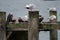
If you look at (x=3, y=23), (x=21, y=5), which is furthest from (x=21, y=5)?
(x=3, y=23)

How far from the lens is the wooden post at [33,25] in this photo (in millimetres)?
2127

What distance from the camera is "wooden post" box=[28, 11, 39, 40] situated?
2127 mm

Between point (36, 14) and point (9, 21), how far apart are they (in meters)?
0.38

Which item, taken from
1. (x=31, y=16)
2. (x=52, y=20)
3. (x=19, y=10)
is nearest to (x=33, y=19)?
(x=31, y=16)

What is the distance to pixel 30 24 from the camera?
7.06 ft

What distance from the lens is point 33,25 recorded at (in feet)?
7.04

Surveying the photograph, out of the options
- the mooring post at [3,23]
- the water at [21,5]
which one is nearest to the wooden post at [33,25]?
the mooring post at [3,23]

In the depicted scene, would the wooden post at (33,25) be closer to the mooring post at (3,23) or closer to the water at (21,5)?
the mooring post at (3,23)

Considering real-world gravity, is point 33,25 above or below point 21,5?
below

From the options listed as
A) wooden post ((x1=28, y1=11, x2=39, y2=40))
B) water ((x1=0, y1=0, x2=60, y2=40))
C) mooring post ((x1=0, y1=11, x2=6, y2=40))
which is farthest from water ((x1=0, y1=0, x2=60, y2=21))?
wooden post ((x1=28, y1=11, x2=39, y2=40))

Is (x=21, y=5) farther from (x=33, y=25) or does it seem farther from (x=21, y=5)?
(x=33, y=25)

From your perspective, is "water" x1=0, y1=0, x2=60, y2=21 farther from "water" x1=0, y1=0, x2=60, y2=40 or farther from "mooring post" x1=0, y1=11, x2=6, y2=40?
"mooring post" x1=0, y1=11, x2=6, y2=40

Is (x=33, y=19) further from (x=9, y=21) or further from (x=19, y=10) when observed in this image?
(x=19, y=10)

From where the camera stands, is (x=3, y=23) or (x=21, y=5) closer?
(x=3, y=23)
